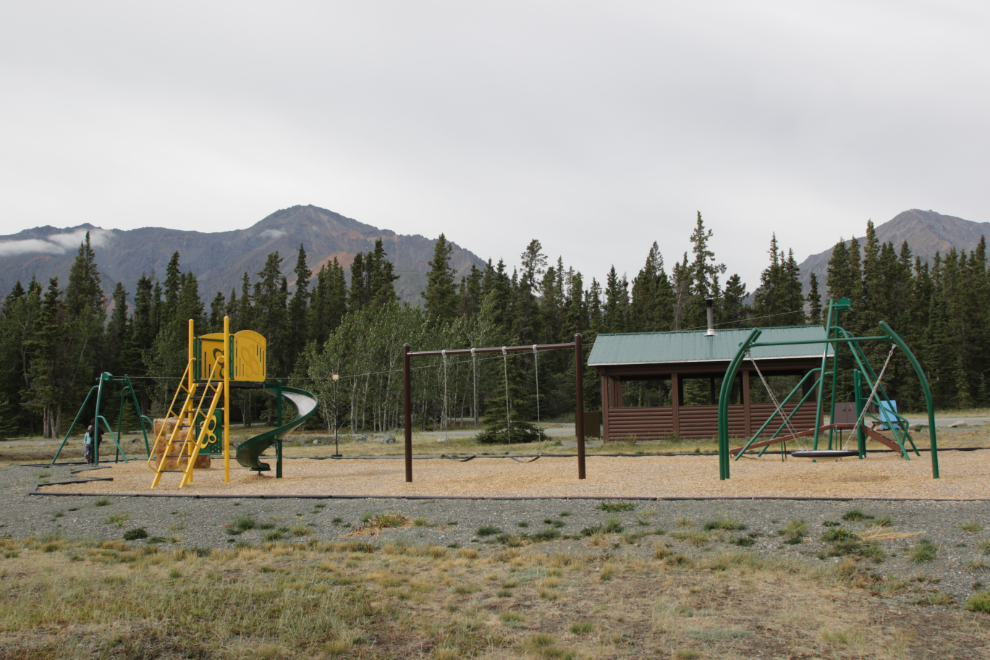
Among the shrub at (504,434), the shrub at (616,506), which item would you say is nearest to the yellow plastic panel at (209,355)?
the shrub at (616,506)

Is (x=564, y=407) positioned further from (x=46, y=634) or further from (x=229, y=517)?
(x=46, y=634)

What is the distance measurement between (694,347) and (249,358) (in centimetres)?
1513

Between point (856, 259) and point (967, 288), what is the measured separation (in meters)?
9.73

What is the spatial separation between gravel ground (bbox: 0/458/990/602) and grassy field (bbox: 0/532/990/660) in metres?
0.49

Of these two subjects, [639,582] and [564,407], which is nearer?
[639,582]

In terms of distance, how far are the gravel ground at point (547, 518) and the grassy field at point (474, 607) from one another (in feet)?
1.61

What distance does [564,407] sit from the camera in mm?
57875

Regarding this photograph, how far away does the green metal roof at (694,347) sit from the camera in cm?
2311

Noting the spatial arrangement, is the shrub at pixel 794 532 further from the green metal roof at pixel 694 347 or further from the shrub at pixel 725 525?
the green metal roof at pixel 694 347

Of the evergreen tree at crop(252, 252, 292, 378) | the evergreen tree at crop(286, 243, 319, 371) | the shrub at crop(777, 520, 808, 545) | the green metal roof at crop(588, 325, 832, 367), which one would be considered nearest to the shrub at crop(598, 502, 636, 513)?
the shrub at crop(777, 520, 808, 545)

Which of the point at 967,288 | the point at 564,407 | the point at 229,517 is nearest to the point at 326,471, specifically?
the point at 229,517

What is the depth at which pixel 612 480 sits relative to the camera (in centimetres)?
1238

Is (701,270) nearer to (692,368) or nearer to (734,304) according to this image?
(734,304)

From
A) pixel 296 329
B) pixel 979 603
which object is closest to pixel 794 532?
pixel 979 603
